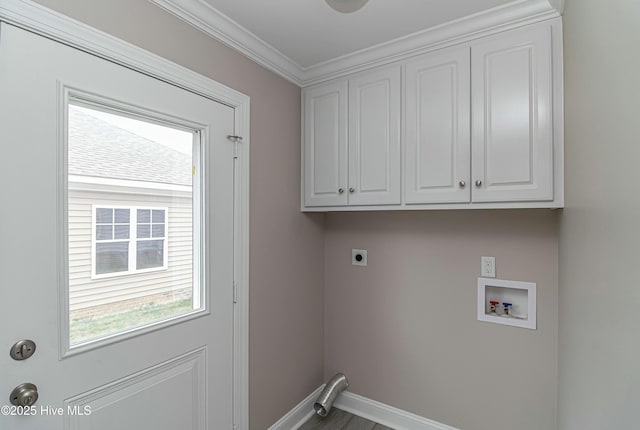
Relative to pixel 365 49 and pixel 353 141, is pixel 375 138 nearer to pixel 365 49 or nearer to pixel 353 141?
pixel 353 141

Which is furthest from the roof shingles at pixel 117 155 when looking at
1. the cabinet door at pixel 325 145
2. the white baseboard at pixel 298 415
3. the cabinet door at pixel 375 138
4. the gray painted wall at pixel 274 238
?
the white baseboard at pixel 298 415

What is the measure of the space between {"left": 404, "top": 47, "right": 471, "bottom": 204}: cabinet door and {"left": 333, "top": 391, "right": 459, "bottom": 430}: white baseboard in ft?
4.76

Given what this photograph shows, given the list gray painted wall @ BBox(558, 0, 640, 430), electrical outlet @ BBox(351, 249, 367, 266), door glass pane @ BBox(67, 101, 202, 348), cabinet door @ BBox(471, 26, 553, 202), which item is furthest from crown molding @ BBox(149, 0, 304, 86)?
gray painted wall @ BBox(558, 0, 640, 430)

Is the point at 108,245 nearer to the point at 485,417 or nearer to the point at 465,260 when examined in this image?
the point at 465,260

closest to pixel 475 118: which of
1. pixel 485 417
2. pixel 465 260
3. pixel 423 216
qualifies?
pixel 423 216

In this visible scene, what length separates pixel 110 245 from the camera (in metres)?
1.16

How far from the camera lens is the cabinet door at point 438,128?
1562 millimetres

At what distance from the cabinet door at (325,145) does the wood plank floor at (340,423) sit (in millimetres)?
1516

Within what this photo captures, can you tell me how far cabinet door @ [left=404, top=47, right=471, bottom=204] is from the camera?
156 cm

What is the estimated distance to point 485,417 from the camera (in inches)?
70.7

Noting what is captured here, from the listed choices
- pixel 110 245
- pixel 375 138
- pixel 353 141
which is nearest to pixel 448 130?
pixel 375 138

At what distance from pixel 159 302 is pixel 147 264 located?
7.2 inches

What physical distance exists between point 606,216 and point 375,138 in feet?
4.34

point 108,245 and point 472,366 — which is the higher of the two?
point 108,245
